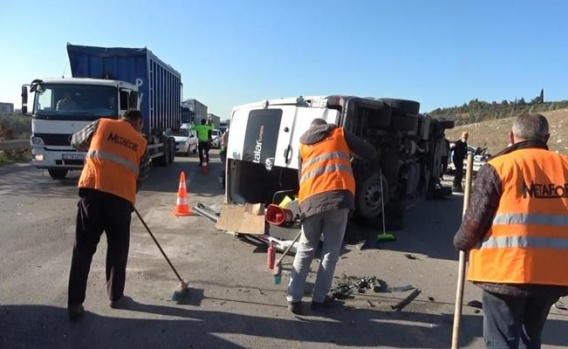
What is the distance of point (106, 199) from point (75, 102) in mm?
8476

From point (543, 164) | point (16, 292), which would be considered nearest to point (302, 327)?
point (543, 164)

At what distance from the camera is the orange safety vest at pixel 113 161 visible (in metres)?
4.15

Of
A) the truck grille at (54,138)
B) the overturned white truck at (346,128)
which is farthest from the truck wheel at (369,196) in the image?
the truck grille at (54,138)

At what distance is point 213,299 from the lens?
4707mm

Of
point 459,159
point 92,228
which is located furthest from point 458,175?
point 92,228

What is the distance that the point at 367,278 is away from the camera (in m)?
5.29

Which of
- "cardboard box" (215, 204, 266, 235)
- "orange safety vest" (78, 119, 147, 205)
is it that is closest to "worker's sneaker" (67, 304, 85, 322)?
"orange safety vest" (78, 119, 147, 205)

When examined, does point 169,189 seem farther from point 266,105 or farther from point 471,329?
point 471,329

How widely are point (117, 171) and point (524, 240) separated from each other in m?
3.16

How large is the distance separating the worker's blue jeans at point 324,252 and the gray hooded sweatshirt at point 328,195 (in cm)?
9

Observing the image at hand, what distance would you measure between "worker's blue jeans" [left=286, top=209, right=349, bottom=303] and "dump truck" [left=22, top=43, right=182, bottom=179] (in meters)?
8.51

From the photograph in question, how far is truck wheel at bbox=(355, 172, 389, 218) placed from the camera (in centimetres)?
698

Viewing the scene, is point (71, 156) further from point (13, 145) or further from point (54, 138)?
point (13, 145)

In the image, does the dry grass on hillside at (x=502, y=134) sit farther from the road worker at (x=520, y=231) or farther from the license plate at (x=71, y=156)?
the road worker at (x=520, y=231)
